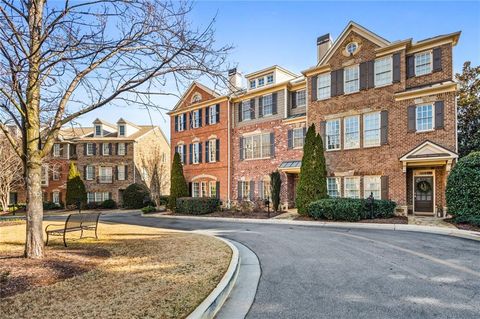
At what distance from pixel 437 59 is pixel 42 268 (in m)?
19.6

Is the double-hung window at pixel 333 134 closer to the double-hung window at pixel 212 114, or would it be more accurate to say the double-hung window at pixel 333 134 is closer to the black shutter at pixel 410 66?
the black shutter at pixel 410 66

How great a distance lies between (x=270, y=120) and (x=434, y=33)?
1149 centimetres

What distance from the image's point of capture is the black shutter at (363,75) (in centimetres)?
1820

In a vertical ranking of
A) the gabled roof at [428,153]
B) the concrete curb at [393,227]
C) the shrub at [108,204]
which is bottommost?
the shrub at [108,204]

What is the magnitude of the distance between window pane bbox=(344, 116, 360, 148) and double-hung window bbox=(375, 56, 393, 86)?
2.46 meters

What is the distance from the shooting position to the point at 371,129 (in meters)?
17.9

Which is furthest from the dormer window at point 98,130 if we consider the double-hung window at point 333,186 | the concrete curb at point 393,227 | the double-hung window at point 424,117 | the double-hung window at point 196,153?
the double-hung window at point 424,117

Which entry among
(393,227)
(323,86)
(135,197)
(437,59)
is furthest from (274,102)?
(135,197)

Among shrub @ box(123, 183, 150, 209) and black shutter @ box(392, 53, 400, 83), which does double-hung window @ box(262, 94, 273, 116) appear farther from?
shrub @ box(123, 183, 150, 209)

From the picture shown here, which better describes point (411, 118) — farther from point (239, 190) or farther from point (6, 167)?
point (6, 167)

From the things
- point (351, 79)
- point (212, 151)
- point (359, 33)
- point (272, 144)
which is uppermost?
point (359, 33)

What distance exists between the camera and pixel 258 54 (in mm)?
6949

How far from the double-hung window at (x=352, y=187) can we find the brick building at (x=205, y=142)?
32.8 feet

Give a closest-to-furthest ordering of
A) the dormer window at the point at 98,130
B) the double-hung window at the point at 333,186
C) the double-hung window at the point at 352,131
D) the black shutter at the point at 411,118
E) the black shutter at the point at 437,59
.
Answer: the black shutter at the point at 437,59 < the black shutter at the point at 411,118 < the double-hung window at the point at 352,131 < the double-hung window at the point at 333,186 < the dormer window at the point at 98,130
